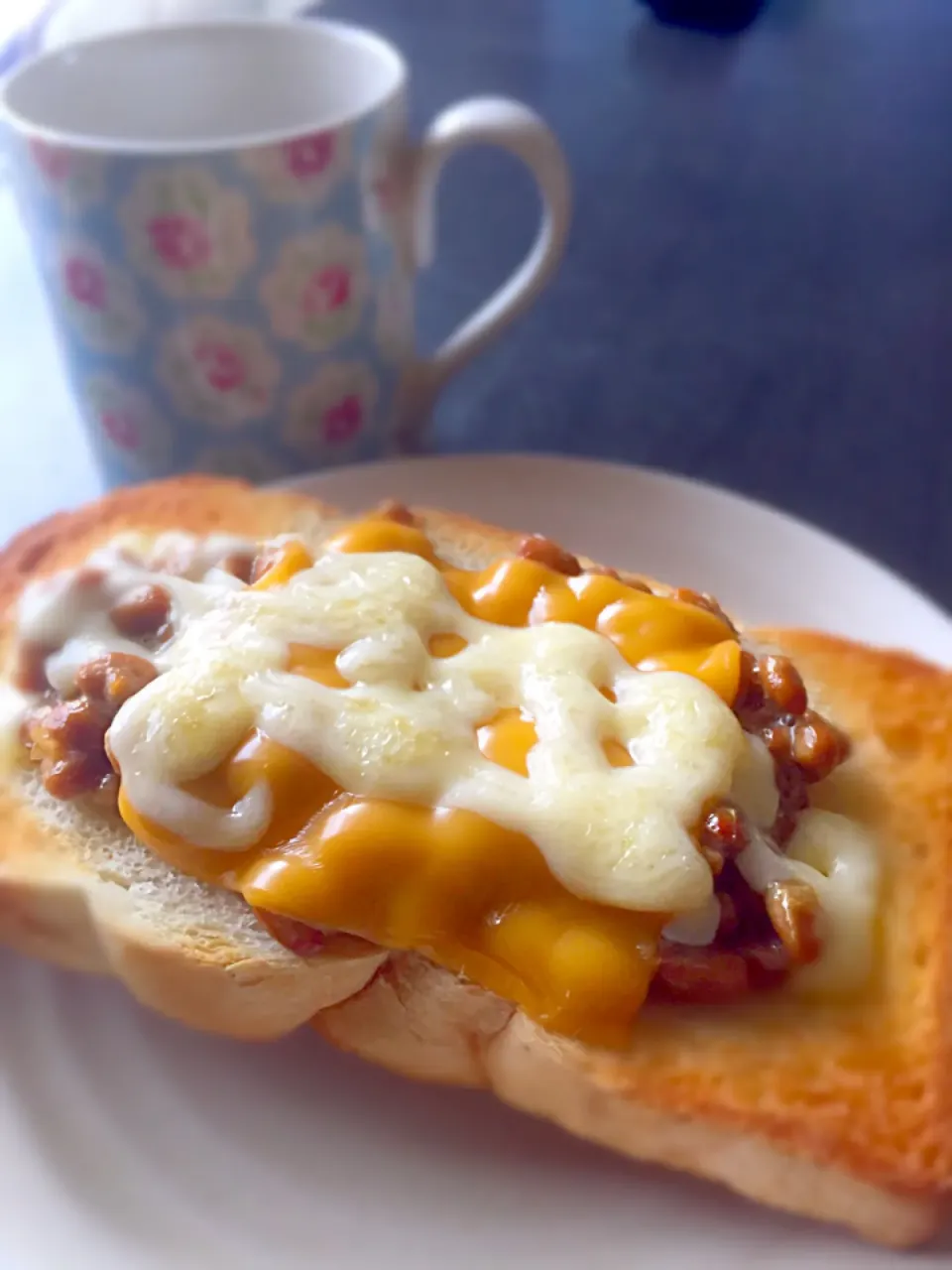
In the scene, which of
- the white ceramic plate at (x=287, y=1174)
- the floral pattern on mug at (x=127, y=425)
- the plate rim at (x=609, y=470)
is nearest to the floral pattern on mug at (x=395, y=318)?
the plate rim at (x=609, y=470)

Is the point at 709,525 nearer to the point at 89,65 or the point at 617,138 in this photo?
the point at 89,65

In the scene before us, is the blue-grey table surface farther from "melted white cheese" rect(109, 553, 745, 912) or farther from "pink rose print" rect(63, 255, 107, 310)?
"melted white cheese" rect(109, 553, 745, 912)

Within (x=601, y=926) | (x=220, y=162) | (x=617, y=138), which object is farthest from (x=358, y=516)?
(x=617, y=138)

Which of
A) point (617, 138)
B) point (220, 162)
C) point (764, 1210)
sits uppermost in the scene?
point (220, 162)

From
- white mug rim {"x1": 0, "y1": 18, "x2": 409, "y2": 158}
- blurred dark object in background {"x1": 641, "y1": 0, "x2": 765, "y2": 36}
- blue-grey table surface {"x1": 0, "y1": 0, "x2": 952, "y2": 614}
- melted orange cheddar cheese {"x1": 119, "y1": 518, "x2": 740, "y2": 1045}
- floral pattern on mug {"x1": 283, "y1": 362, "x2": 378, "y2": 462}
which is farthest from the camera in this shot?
blurred dark object in background {"x1": 641, "y1": 0, "x2": 765, "y2": 36}

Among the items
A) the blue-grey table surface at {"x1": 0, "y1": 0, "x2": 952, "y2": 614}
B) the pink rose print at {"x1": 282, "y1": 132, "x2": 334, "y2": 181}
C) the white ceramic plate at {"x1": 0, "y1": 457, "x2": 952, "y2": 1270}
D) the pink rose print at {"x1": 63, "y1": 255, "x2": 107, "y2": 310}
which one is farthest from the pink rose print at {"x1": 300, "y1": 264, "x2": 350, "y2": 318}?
the white ceramic plate at {"x1": 0, "y1": 457, "x2": 952, "y2": 1270}
